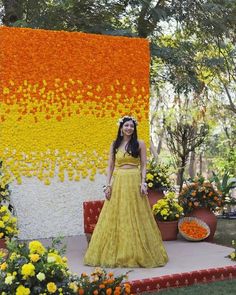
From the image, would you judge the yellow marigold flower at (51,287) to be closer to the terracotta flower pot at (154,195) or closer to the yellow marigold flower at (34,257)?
the yellow marigold flower at (34,257)

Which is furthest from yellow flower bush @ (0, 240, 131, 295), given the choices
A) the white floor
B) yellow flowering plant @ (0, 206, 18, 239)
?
yellow flowering plant @ (0, 206, 18, 239)

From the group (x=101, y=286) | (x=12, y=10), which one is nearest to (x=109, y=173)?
(x=101, y=286)

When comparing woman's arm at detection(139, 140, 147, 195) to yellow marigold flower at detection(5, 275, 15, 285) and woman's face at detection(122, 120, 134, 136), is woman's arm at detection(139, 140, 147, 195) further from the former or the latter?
yellow marigold flower at detection(5, 275, 15, 285)

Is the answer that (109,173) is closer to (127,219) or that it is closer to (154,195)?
(127,219)

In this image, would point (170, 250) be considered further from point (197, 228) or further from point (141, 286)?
point (141, 286)

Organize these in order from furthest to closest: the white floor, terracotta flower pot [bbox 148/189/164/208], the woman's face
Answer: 1. terracotta flower pot [bbox 148/189/164/208]
2. the woman's face
3. the white floor

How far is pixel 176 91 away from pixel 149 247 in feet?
24.9

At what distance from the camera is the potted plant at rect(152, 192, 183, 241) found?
318 inches

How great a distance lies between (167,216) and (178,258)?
1.52 meters

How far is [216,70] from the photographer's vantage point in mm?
13203

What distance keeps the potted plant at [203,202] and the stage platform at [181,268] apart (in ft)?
2.05

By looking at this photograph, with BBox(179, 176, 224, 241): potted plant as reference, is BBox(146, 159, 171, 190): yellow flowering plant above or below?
above

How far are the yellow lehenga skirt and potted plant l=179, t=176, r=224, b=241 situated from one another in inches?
75.2

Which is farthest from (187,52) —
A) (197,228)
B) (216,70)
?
(197,228)
